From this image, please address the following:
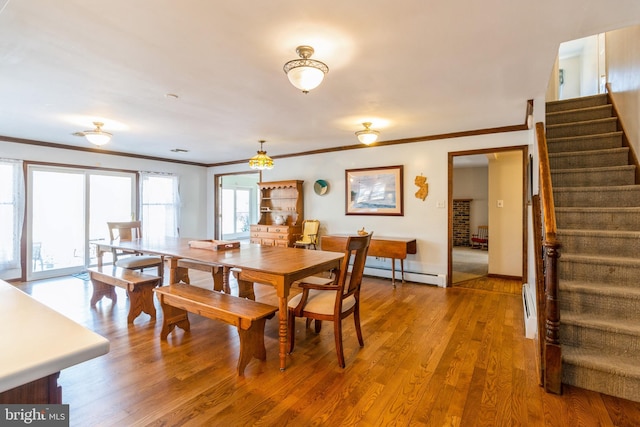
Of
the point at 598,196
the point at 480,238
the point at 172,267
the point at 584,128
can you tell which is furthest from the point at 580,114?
the point at 480,238

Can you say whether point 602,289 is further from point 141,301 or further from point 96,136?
point 96,136

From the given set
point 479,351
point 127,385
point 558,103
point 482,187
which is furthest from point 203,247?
point 482,187

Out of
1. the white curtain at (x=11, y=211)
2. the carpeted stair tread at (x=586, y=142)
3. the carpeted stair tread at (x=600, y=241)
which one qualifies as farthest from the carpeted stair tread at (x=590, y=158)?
the white curtain at (x=11, y=211)

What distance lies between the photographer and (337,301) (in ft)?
7.72

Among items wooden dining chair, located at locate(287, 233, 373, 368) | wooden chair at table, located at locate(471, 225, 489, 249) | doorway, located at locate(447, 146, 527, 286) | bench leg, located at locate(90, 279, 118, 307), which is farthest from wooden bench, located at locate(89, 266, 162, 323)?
wooden chair at table, located at locate(471, 225, 489, 249)

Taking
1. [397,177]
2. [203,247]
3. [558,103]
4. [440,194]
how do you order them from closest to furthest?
[203,247] → [558,103] → [440,194] → [397,177]

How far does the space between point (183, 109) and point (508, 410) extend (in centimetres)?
395

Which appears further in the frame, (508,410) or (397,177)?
(397,177)

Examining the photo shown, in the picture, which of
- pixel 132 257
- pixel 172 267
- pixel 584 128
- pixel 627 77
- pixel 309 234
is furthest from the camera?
pixel 309 234

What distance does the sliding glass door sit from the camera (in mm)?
5148

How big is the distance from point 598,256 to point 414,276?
8.87 feet

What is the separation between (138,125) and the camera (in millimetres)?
4199

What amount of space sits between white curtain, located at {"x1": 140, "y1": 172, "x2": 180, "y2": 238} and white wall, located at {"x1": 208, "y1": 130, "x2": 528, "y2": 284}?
125 inches

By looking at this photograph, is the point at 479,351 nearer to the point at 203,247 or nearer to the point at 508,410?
the point at 508,410
